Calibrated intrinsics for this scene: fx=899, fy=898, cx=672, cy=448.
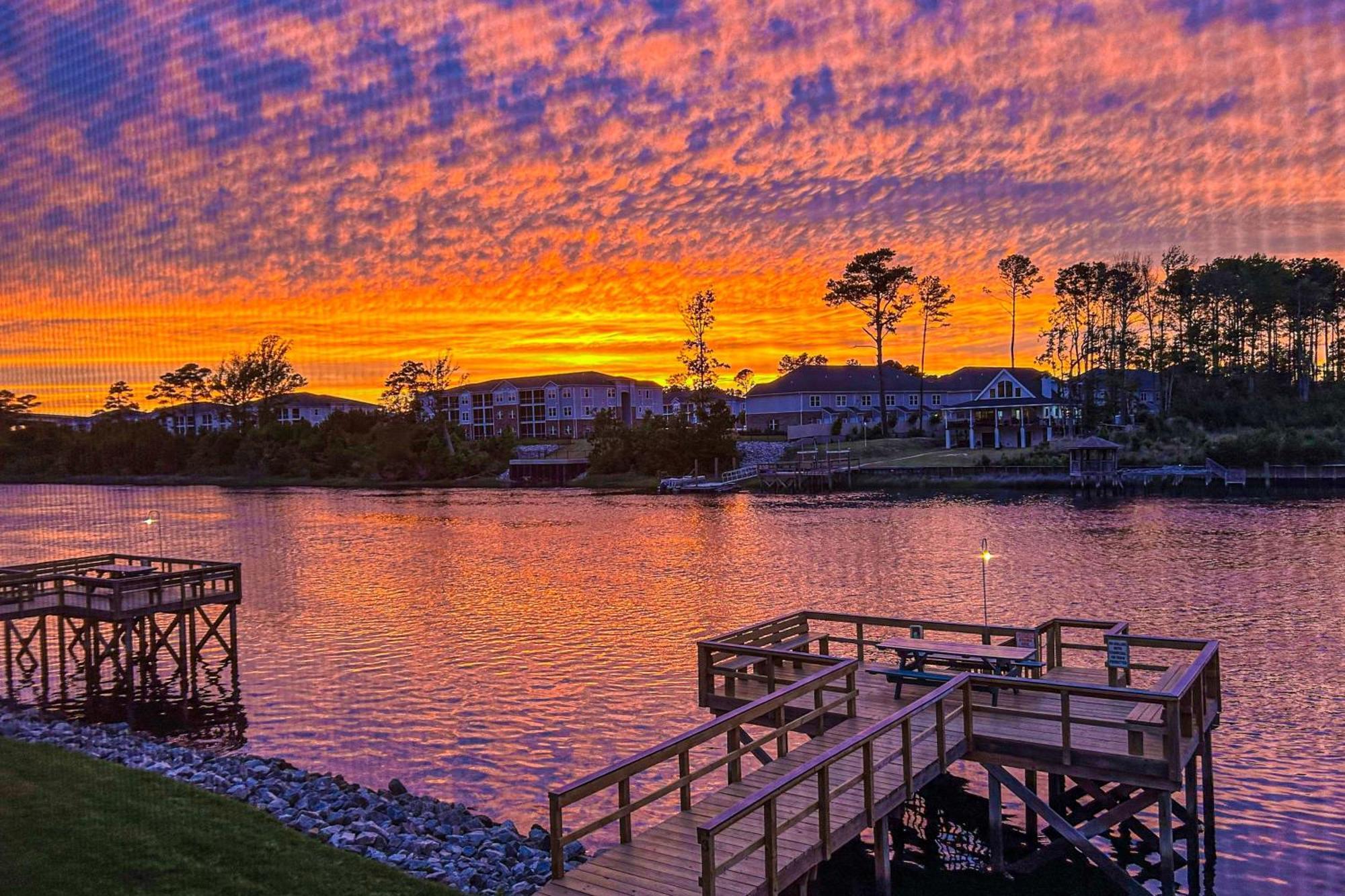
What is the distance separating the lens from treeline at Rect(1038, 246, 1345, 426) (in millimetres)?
93500

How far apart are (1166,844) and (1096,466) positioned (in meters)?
67.5

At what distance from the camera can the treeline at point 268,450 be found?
4926 inches

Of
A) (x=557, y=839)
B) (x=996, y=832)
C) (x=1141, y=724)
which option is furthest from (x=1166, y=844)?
(x=557, y=839)

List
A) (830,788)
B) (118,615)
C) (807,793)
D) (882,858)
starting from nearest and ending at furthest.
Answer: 1. (830,788)
2. (807,793)
3. (882,858)
4. (118,615)

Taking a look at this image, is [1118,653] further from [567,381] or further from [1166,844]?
[567,381]

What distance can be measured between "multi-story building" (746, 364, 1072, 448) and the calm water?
1203 inches

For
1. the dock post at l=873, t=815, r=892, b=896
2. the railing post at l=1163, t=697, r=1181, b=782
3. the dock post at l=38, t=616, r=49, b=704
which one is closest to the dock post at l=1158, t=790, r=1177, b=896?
the railing post at l=1163, t=697, r=1181, b=782

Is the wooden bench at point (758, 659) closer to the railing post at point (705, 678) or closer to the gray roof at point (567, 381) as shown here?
the railing post at point (705, 678)

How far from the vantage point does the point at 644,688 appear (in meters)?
21.2

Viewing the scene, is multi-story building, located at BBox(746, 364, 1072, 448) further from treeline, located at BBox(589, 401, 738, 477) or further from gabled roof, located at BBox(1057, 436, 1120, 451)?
gabled roof, located at BBox(1057, 436, 1120, 451)

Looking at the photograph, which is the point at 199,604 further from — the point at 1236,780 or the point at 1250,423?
the point at 1250,423

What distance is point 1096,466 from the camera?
72.5m

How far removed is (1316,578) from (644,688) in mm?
25826

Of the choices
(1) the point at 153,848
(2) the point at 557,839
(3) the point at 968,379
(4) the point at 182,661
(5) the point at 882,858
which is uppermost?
(3) the point at 968,379
